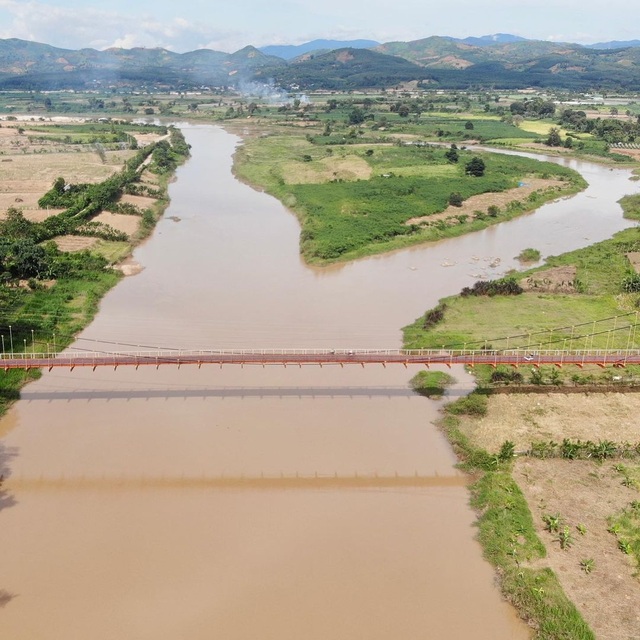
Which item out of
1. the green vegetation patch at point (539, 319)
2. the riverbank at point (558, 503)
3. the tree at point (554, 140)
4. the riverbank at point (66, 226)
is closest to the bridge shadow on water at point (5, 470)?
the riverbank at point (66, 226)

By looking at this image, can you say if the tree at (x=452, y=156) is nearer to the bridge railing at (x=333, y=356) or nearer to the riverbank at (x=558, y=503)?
the bridge railing at (x=333, y=356)

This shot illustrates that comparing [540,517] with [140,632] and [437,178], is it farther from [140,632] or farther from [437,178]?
[437,178]

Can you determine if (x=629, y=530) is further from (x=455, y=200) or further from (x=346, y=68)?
(x=346, y=68)

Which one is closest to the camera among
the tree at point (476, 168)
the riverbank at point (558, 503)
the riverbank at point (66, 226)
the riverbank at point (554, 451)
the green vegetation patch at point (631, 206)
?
the riverbank at point (558, 503)

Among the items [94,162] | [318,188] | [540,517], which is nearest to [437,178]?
[318,188]

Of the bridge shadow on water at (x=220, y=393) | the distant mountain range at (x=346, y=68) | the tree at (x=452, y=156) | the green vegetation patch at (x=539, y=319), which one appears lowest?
the bridge shadow on water at (x=220, y=393)

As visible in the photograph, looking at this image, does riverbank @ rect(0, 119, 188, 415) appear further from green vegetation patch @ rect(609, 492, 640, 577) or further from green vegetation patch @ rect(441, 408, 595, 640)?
green vegetation patch @ rect(609, 492, 640, 577)

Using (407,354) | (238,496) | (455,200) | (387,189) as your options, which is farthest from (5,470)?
(387,189)

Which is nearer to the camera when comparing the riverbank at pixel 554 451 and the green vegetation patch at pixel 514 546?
the green vegetation patch at pixel 514 546
